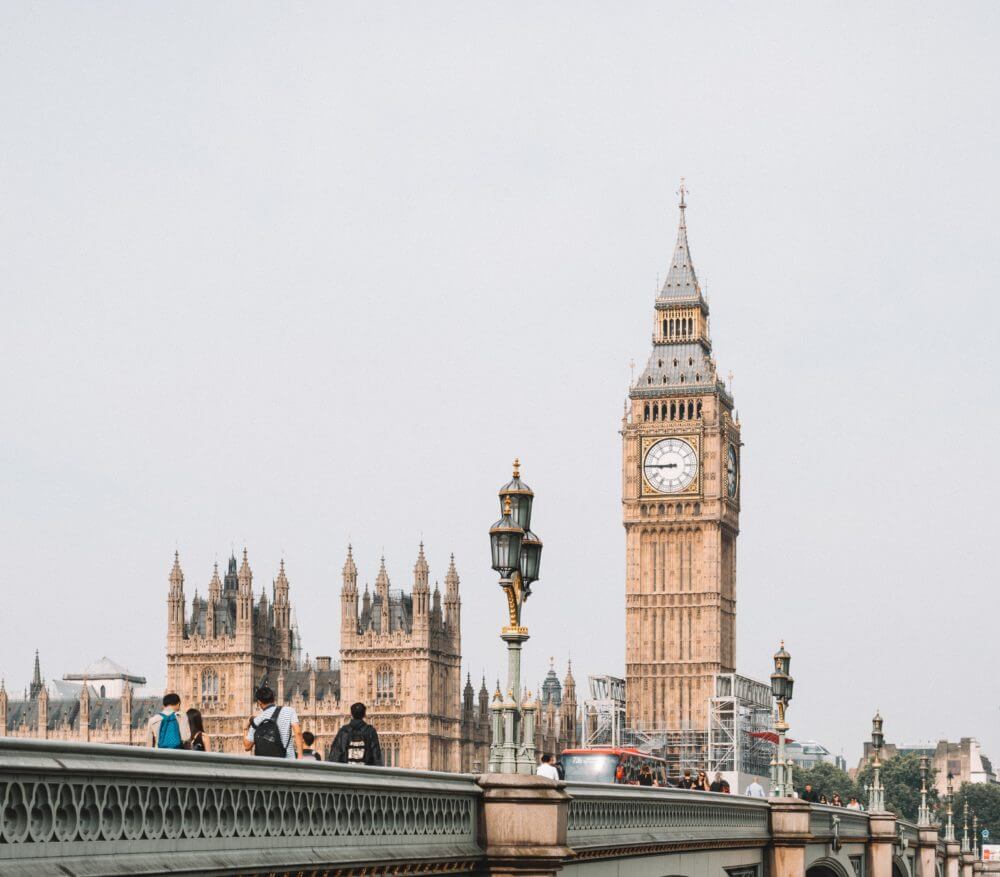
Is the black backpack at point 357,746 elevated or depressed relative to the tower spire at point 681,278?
depressed

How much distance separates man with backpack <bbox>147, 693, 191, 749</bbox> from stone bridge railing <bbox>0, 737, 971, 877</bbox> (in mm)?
1271

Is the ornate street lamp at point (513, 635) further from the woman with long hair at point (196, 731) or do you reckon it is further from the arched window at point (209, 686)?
the arched window at point (209, 686)

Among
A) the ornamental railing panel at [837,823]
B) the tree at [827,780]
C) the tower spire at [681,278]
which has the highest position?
the tower spire at [681,278]

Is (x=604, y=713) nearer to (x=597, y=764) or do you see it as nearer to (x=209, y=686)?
(x=209, y=686)

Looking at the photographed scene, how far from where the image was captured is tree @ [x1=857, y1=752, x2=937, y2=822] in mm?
161125

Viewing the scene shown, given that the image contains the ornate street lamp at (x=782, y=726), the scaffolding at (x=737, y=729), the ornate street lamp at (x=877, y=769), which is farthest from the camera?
the scaffolding at (x=737, y=729)

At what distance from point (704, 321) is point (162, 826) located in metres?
124

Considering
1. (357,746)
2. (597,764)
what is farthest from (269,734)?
(597,764)

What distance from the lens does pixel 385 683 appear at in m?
110

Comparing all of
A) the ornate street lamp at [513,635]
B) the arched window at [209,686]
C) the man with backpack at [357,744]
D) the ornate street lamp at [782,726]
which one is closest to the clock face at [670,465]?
the arched window at [209,686]

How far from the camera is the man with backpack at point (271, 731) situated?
1448 cm

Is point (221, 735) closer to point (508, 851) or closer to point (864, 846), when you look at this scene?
point (864, 846)

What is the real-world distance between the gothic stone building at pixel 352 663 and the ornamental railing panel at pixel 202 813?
93883 mm

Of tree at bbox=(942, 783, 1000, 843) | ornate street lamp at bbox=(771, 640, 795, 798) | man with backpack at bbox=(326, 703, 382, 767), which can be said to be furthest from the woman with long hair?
tree at bbox=(942, 783, 1000, 843)
